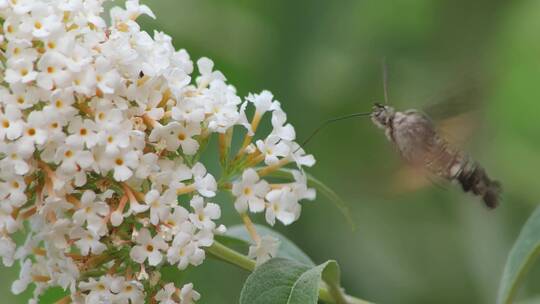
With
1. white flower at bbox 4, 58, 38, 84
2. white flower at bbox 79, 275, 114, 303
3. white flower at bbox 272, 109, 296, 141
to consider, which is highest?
white flower at bbox 4, 58, 38, 84

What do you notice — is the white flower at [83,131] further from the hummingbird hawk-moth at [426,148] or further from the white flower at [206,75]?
the hummingbird hawk-moth at [426,148]

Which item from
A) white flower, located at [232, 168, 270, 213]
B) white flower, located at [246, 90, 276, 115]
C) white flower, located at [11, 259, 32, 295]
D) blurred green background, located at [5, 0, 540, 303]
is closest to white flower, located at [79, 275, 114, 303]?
white flower, located at [11, 259, 32, 295]

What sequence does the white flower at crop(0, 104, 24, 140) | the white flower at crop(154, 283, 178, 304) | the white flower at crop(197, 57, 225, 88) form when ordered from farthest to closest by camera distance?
1. the white flower at crop(197, 57, 225, 88)
2. the white flower at crop(154, 283, 178, 304)
3. the white flower at crop(0, 104, 24, 140)

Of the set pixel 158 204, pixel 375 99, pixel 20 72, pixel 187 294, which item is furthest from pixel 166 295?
pixel 375 99

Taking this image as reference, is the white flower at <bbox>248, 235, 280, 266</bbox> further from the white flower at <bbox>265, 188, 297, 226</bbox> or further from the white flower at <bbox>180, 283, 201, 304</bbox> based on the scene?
the white flower at <bbox>180, 283, 201, 304</bbox>

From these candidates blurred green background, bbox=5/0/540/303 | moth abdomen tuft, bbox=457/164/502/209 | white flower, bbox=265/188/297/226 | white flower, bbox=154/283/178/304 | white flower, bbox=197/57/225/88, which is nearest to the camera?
white flower, bbox=154/283/178/304
